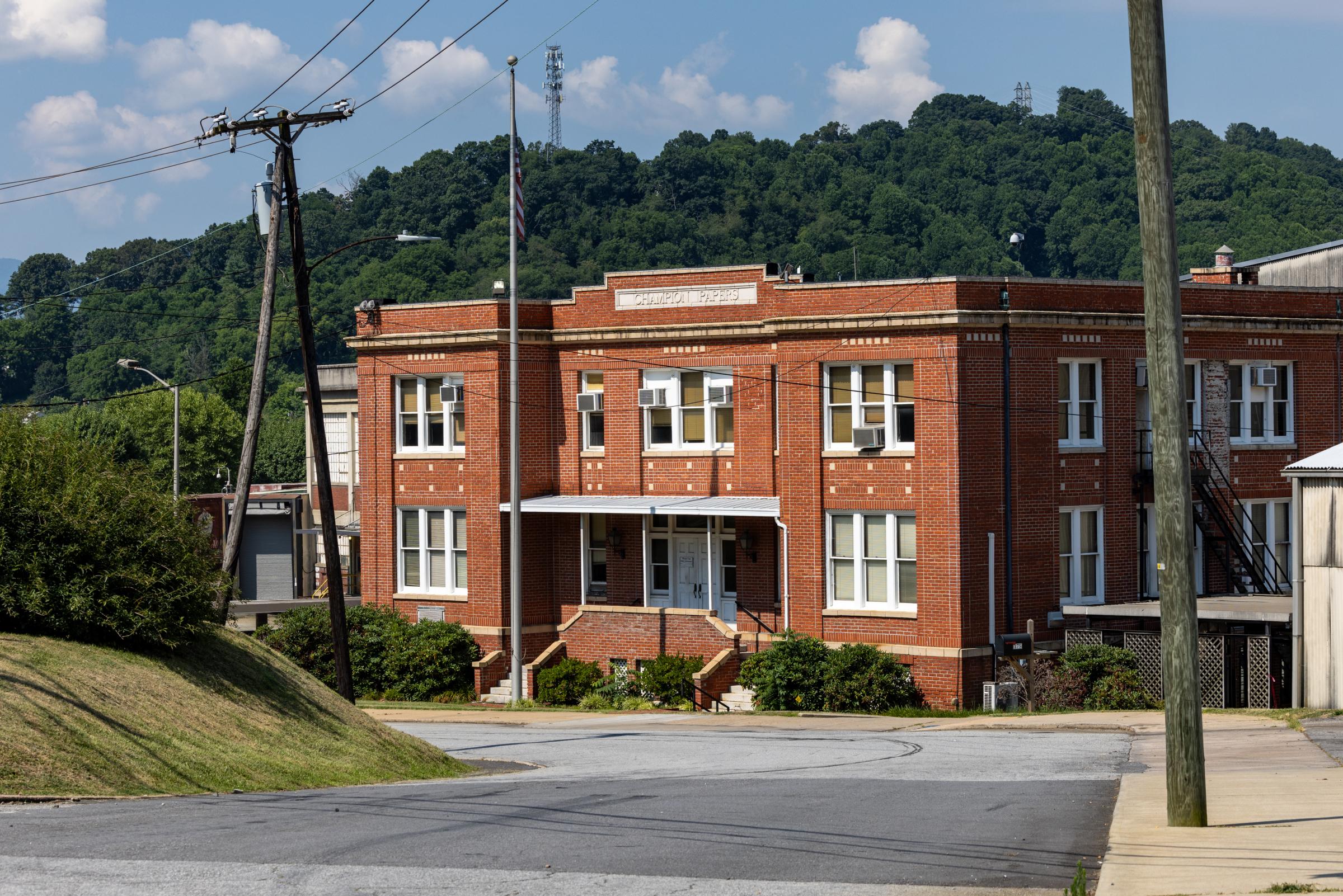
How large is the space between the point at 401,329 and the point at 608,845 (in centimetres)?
2905

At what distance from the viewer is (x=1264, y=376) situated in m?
36.8

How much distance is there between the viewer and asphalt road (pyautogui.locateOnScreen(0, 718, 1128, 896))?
36.7ft

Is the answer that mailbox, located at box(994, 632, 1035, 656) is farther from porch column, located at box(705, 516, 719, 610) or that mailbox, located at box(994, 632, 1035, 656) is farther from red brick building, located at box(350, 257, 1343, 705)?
porch column, located at box(705, 516, 719, 610)

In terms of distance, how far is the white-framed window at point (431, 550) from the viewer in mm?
39625

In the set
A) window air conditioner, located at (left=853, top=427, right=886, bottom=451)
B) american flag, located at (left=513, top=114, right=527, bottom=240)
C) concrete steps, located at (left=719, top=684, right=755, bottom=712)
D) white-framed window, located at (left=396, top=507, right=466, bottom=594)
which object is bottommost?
concrete steps, located at (left=719, top=684, right=755, bottom=712)

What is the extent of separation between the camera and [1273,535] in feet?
125

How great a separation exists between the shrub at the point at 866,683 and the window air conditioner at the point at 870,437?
14.0ft

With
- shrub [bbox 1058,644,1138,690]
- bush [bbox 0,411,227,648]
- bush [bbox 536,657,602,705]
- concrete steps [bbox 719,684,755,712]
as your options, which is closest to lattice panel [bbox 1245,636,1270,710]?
shrub [bbox 1058,644,1138,690]

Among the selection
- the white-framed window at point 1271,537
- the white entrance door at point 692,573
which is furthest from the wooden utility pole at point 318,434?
the white-framed window at point 1271,537

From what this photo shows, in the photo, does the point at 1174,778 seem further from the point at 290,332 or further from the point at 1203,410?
the point at 290,332

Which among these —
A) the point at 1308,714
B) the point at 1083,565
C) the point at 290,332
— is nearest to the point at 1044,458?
the point at 1083,565

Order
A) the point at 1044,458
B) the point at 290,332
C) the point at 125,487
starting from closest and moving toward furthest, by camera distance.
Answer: the point at 125,487, the point at 1044,458, the point at 290,332

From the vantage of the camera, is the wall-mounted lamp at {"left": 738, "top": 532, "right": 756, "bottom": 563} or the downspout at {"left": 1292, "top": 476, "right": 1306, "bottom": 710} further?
the wall-mounted lamp at {"left": 738, "top": 532, "right": 756, "bottom": 563}

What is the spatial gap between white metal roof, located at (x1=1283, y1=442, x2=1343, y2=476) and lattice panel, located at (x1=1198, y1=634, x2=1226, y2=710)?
4302 mm
